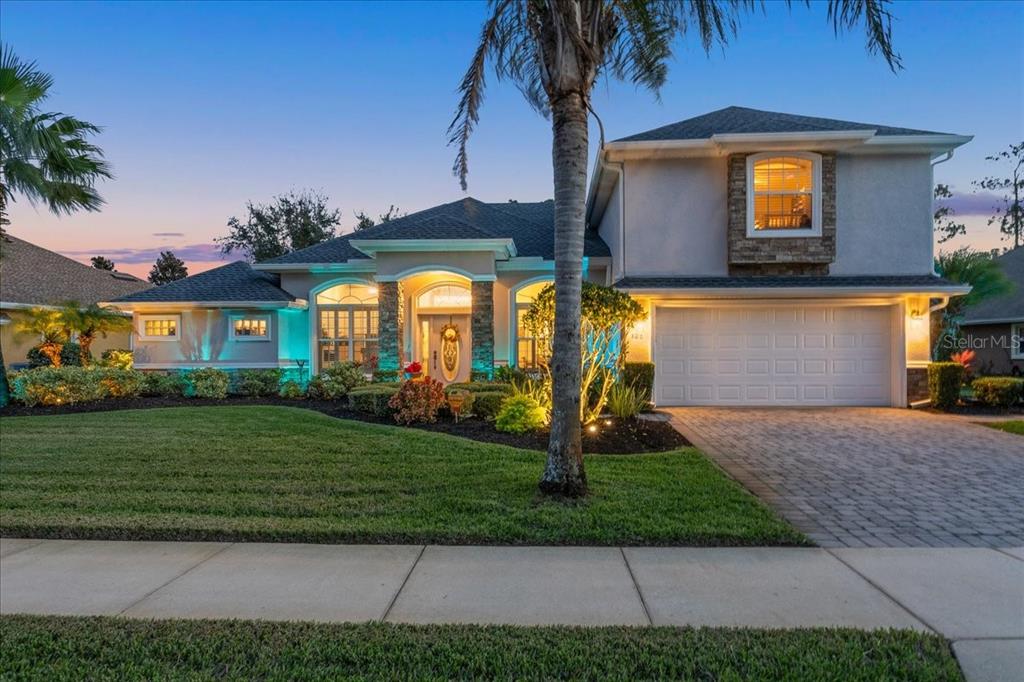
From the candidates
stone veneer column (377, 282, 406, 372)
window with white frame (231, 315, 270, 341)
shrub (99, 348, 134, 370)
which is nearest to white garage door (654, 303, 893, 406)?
stone veneer column (377, 282, 406, 372)

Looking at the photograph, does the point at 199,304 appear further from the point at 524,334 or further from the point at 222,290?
the point at 524,334

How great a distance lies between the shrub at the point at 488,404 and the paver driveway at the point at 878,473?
353cm

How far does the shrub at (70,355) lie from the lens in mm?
14969

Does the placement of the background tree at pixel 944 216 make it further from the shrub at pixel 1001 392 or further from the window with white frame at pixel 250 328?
the window with white frame at pixel 250 328

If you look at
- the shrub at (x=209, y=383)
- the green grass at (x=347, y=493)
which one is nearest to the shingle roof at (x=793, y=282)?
the green grass at (x=347, y=493)

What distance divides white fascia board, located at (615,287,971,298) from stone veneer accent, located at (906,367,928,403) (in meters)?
1.84

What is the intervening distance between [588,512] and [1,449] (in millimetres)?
9125

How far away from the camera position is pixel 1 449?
26.6 feet

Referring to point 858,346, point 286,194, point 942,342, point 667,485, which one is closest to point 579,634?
point 667,485

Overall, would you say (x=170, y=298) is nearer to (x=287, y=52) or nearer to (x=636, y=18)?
(x=287, y=52)

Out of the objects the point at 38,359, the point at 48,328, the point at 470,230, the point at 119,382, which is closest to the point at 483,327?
the point at 470,230

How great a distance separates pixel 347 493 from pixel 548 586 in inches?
120

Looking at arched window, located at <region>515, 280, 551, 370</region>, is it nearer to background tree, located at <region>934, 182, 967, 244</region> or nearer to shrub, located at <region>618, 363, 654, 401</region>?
shrub, located at <region>618, 363, 654, 401</region>

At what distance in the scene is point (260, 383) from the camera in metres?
14.2
